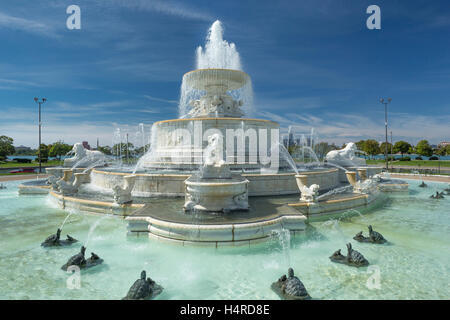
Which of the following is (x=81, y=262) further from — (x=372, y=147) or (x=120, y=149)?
(x=372, y=147)

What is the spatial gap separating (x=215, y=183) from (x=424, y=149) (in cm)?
6121

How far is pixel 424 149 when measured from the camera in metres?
50.9

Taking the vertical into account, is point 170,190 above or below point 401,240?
above

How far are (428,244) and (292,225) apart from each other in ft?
12.7

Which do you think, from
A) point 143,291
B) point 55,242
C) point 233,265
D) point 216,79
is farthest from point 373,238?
point 216,79

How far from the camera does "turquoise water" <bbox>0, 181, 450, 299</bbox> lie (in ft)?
14.9

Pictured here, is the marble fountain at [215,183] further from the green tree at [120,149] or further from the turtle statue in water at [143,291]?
the green tree at [120,149]

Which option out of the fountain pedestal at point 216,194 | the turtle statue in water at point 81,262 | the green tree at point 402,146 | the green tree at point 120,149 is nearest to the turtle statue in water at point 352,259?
the fountain pedestal at point 216,194

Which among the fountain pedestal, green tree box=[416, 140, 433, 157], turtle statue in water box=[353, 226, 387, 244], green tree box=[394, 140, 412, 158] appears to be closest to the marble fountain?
the fountain pedestal

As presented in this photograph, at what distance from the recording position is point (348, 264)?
5.54 metres
